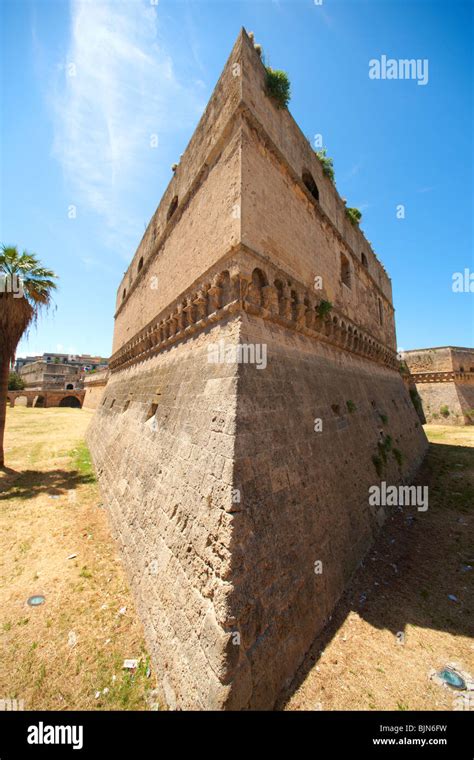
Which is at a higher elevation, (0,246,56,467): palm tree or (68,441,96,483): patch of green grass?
(0,246,56,467): palm tree

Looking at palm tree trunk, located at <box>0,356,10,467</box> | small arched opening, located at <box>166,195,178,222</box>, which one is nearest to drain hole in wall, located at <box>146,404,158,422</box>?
small arched opening, located at <box>166,195,178,222</box>

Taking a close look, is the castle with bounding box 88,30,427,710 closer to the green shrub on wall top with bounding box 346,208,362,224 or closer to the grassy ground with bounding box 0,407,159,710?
the grassy ground with bounding box 0,407,159,710

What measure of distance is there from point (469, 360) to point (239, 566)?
29.2 m

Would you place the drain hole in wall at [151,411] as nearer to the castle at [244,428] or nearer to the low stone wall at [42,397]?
the castle at [244,428]

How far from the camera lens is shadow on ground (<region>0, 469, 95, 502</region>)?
8.74 meters

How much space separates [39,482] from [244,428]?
9817mm

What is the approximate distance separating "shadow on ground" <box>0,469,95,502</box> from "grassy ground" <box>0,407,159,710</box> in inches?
3.6

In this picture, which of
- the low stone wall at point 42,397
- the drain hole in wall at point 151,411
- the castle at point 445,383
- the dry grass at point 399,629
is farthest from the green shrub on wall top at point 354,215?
the low stone wall at point 42,397

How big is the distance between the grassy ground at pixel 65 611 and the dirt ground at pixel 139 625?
0.05 feet
